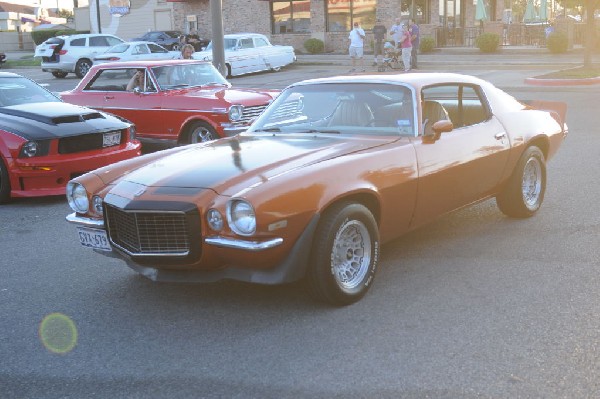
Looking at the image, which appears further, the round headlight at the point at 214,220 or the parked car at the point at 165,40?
the parked car at the point at 165,40

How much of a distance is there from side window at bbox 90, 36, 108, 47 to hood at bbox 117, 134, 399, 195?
26567 mm

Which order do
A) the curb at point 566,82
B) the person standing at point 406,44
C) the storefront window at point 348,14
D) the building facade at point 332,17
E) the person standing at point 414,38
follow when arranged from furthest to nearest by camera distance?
the storefront window at point 348,14
the building facade at point 332,17
the person standing at point 414,38
the person standing at point 406,44
the curb at point 566,82

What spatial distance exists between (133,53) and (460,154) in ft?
81.8

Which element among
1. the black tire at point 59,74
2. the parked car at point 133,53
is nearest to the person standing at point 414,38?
the parked car at point 133,53

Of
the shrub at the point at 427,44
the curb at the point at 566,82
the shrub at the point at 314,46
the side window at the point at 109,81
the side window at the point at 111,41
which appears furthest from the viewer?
the shrub at the point at 314,46

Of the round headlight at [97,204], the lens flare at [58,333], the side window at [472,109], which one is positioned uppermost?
the side window at [472,109]

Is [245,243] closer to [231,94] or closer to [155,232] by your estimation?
[155,232]

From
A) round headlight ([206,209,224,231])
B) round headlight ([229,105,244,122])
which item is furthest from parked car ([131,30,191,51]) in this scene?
round headlight ([206,209,224,231])

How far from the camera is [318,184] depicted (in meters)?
4.58

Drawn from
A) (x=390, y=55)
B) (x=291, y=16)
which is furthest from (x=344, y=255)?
(x=291, y=16)

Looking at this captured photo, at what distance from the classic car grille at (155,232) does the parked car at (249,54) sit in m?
22.6

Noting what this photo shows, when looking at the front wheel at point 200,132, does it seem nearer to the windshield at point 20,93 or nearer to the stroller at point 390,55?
the windshield at point 20,93

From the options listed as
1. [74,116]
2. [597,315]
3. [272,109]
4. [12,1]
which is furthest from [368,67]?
[12,1]

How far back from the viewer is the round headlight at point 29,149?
8203mm
